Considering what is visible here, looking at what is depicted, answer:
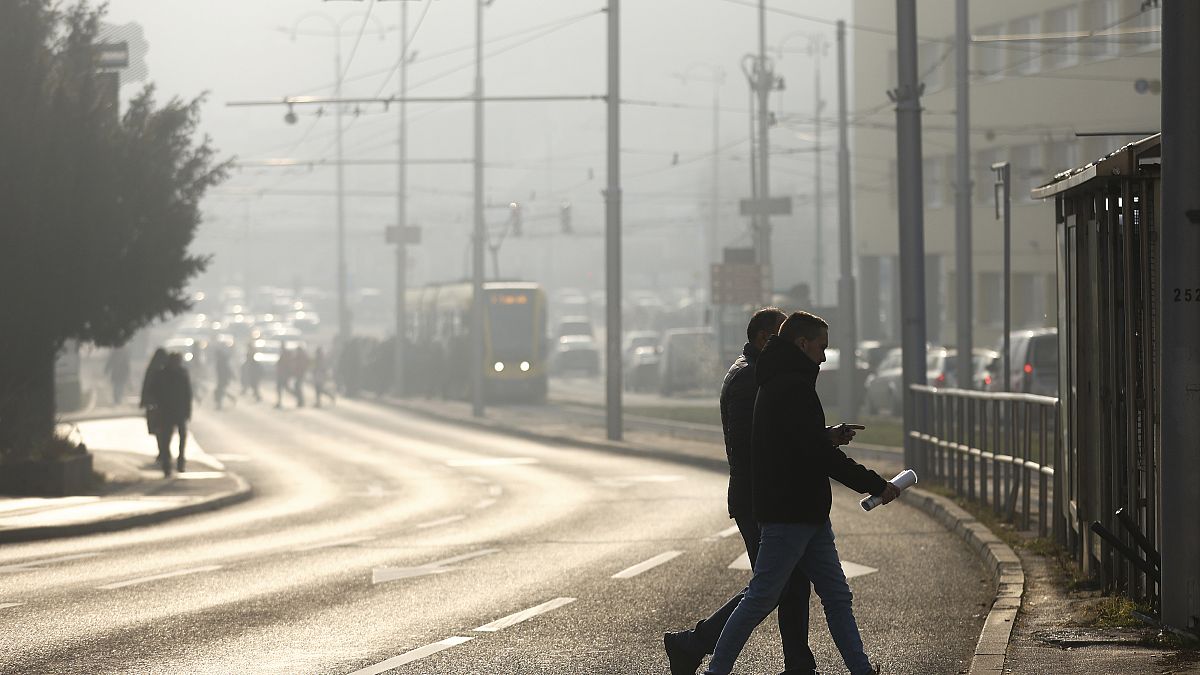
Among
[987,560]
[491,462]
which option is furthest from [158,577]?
[491,462]

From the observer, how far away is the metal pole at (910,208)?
66.4 ft

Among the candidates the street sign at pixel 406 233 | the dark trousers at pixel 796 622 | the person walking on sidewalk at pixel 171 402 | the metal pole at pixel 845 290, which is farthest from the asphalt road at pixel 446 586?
the street sign at pixel 406 233

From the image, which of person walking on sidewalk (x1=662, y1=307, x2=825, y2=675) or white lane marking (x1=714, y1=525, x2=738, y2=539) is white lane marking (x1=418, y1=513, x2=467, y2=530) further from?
person walking on sidewalk (x1=662, y1=307, x2=825, y2=675)

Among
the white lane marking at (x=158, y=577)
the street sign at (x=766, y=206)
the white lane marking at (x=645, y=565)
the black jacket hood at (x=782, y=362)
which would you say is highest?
the street sign at (x=766, y=206)

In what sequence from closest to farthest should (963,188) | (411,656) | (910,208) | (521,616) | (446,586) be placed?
1. (411,656)
2. (521,616)
3. (446,586)
4. (910,208)
5. (963,188)

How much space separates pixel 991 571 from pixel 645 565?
2.41 metres

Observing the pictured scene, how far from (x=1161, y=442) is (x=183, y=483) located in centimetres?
1660

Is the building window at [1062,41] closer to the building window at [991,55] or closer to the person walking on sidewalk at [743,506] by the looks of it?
the building window at [991,55]

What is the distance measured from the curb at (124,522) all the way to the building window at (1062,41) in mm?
35403

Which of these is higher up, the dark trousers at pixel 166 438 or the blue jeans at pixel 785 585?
the blue jeans at pixel 785 585

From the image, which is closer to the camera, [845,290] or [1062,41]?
[845,290]

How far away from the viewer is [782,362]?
7.66 metres

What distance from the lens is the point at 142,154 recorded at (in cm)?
2306

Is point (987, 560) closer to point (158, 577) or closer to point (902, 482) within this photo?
point (158, 577)
